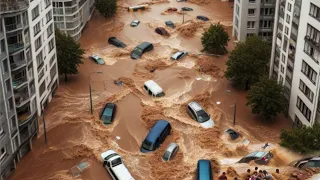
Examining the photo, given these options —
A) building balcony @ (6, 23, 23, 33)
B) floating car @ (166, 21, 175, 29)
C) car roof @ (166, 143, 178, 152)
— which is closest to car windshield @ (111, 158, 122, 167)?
car roof @ (166, 143, 178, 152)

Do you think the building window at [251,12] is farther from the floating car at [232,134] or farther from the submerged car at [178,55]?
the floating car at [232,134]

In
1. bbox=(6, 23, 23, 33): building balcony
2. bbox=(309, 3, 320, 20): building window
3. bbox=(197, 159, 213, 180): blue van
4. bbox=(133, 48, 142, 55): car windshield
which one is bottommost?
bbox=(197, 159, 213, 180): blue van

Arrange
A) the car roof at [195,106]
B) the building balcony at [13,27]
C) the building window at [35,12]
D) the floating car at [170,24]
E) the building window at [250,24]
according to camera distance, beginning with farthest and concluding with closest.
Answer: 1. the floating car at [170,24]
2. the building window at [250,24]
3. the car roof at [195,106]
4. the building window at [35,12]
5. the building balcony at [13,27]

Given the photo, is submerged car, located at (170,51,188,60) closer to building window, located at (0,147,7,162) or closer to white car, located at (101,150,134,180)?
white car, located at (101,150,134,180)

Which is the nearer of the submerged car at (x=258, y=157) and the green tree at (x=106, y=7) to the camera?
the submerged car at (x=258, y=157)

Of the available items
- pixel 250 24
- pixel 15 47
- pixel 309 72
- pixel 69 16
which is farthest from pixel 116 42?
pixel 309 72

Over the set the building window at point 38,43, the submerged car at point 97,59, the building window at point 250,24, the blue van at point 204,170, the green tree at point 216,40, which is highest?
the building window at point 38,43

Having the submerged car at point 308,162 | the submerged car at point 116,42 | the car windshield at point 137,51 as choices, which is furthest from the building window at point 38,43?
the submerged car at point 308,162
